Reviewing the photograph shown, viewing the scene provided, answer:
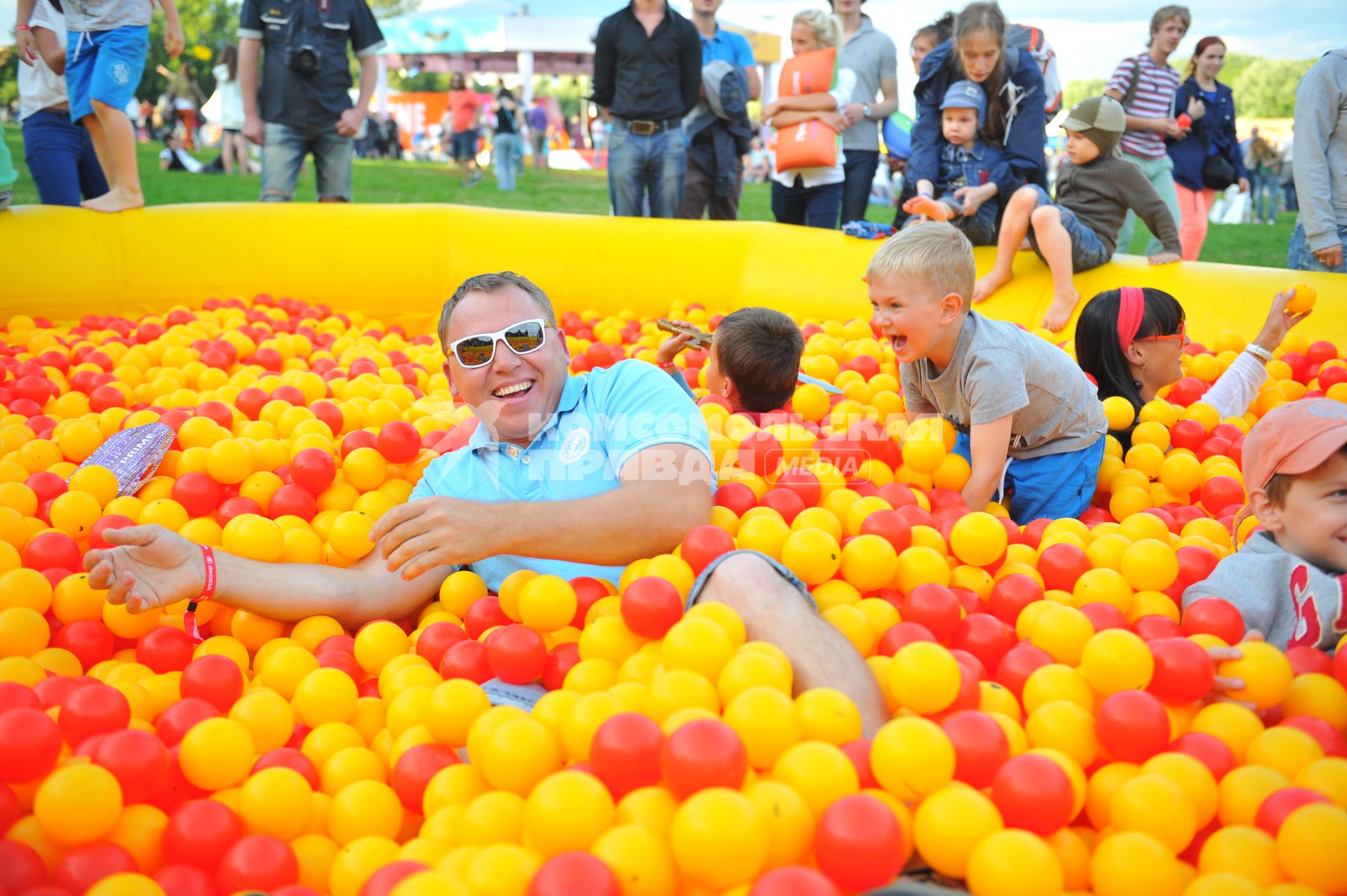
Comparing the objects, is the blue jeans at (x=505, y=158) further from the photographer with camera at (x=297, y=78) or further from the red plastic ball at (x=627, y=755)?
the red plastic ball at (x=627, y=755)

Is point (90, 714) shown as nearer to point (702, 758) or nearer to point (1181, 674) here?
point (702, 758)

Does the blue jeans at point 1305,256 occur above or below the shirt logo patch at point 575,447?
above

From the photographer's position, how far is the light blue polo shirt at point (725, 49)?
661 centimetres

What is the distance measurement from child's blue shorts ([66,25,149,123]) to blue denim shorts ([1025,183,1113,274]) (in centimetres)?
448

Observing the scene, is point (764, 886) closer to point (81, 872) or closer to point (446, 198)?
point (81, 872)

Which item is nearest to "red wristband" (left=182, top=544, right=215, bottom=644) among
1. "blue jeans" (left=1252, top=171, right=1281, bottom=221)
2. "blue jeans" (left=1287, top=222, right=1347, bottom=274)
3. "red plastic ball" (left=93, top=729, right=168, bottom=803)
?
"red plastic ball" (left=93, top=729, right=168, bottom=803)

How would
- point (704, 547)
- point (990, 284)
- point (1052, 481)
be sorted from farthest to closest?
1. point (990, 284)
2. point (1052, 481)
3. point (704, 547)

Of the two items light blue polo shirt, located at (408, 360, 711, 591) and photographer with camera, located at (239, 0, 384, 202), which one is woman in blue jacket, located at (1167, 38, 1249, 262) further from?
light blue polo shirt, located at (408, 360, 711, 591)

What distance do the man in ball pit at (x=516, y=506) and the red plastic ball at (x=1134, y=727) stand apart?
50cm

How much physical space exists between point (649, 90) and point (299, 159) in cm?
218

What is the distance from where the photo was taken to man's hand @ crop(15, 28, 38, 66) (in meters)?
5.21

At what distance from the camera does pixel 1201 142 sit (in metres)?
6.46

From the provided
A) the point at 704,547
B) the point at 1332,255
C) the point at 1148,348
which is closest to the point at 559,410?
the point at 704,547

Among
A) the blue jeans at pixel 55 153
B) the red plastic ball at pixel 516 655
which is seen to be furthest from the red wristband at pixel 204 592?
the blue jeans at pixel 55 153
